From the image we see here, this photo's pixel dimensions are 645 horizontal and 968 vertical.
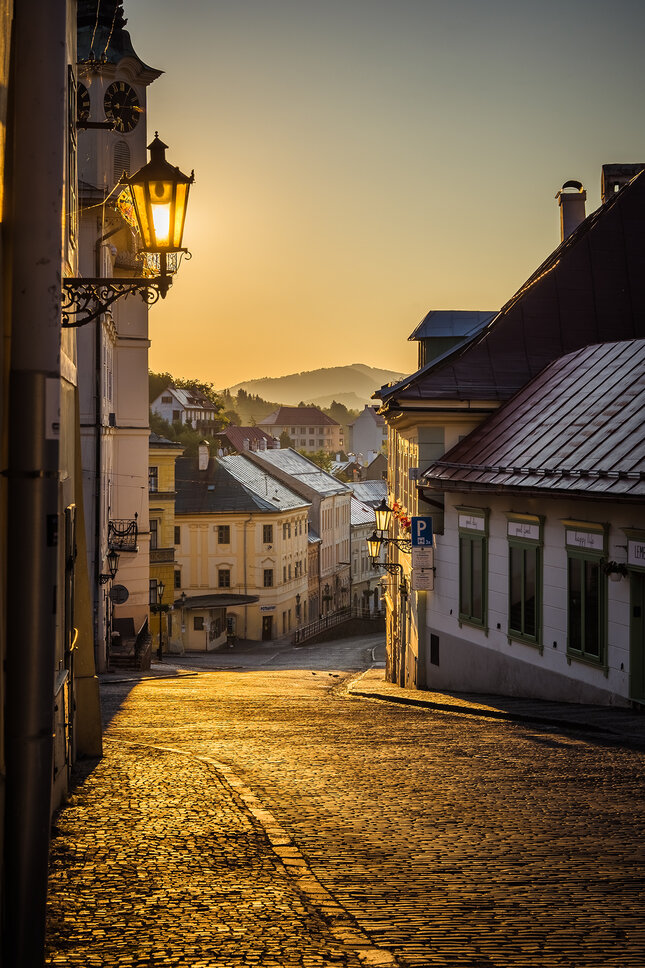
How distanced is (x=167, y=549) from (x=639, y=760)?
44429 mm

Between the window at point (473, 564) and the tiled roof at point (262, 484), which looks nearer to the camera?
the window at point (473, 564)

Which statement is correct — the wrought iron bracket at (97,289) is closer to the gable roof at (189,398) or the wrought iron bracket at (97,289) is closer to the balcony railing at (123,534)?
the balcony railing at (123,534)

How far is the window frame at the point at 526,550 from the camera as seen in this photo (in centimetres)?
1791

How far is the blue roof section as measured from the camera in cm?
2805

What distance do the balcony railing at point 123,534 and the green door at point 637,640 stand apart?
2324 centimetres

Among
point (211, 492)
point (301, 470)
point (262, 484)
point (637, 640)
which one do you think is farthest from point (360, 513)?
point (637, 640)

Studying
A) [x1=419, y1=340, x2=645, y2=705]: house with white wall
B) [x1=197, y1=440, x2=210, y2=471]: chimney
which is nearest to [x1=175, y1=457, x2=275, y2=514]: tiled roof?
[x1=197, y1=440, x2=210, y2=471]: chimney

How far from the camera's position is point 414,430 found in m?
24.2

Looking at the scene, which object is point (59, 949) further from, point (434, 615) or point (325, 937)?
point (434, 615)

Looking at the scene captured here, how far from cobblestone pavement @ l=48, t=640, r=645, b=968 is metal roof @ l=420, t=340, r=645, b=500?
14.4 ft

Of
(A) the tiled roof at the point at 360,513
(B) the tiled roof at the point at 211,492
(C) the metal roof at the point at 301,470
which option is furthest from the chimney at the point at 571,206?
(A) the tiled roof at the point at 360,513

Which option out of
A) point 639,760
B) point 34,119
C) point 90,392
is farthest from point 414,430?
point 34,119

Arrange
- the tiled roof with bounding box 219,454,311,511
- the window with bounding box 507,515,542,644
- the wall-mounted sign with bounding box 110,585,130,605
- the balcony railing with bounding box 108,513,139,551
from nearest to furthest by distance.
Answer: the window with bounding box 507,515,542,644 < the wall-mounted sign with bounding box 110,585,130,605 < the balcony railing with bounding box 108,513,139,551 < the tiled roof with bounding box 219,454,311,511

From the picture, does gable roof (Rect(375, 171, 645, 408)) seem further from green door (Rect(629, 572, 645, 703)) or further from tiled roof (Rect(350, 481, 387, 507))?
tiled roof (Rect(350, 481, 387, 507))
